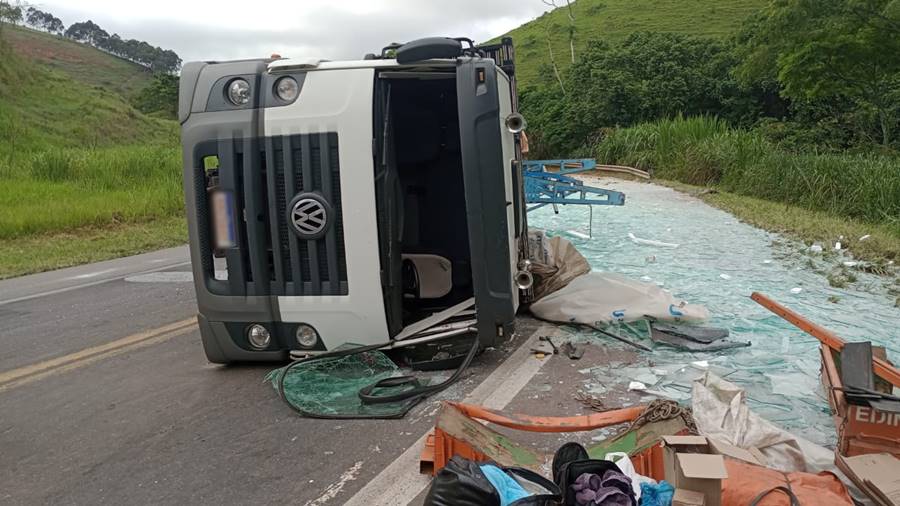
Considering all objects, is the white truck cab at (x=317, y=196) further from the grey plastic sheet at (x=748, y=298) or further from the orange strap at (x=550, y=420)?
the grey plastic sheet at (x=748, y=298)

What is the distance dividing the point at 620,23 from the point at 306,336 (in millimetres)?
62634

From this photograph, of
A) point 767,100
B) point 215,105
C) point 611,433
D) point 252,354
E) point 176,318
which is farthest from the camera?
point 767,100

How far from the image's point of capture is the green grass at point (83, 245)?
10062 mm

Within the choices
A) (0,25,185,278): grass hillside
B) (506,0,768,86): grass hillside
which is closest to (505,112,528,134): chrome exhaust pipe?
(0,25,185,278): grass hillside

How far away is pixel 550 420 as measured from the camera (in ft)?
10.8

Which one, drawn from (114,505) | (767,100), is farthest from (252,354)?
(767,100)

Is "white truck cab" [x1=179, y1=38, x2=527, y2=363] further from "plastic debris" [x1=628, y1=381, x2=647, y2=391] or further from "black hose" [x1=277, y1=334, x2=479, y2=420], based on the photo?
"plastic debris" [x1=628, y1=381, x2=647, y2=391]

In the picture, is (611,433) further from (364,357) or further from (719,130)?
(719,130)

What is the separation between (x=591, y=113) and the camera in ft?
109

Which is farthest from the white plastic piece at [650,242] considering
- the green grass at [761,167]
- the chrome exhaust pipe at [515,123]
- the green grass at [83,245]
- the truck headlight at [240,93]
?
the green grass at [83,245]

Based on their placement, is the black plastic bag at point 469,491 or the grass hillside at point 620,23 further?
the grass hillside at point 620,23

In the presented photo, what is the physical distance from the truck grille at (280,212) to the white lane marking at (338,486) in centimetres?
127

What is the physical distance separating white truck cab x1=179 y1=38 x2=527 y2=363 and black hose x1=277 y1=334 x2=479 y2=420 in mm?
116

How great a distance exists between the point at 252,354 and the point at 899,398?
3585mm
